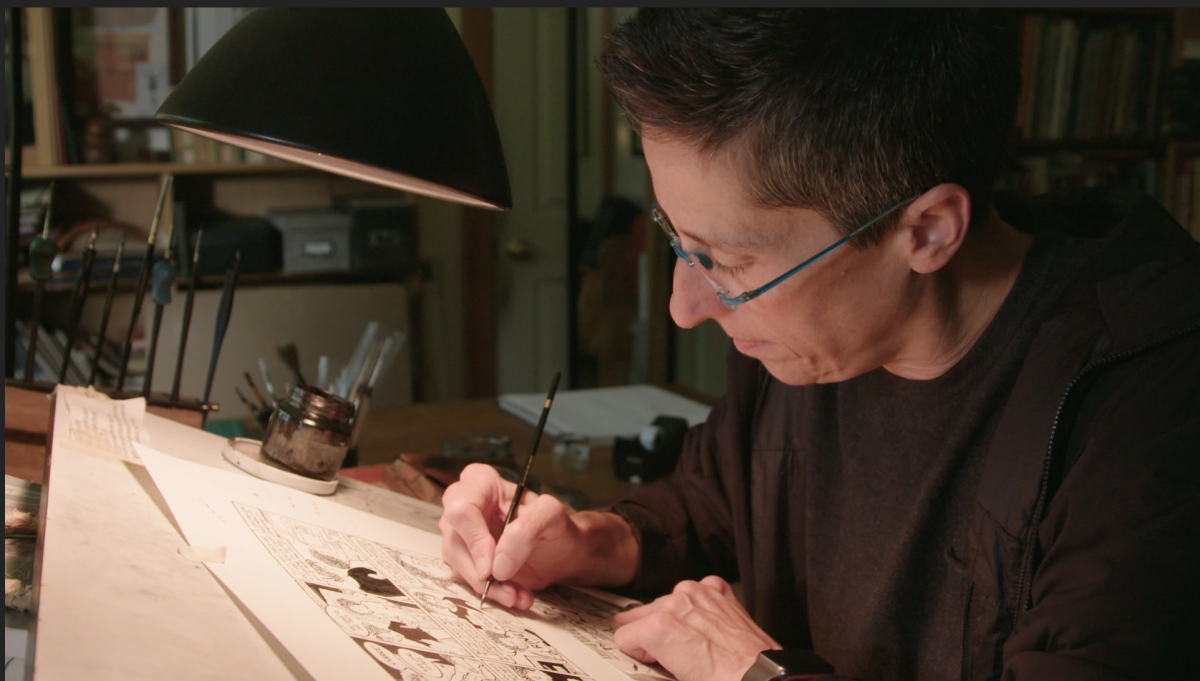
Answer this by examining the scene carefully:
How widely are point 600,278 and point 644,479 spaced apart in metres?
2.64

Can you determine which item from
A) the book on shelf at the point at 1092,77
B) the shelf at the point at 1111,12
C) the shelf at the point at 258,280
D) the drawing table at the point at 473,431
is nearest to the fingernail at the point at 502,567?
the drawing table at the point at 473,431

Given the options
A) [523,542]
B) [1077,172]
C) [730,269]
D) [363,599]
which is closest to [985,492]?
[730,269]

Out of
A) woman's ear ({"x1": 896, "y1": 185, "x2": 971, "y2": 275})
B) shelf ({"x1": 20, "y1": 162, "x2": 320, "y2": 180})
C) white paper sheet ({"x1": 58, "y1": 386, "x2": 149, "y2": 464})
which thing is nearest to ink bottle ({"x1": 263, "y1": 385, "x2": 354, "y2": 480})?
white paper sheet ({"x1": 58, "y1": 386, "x2": 149, "y2": 464})

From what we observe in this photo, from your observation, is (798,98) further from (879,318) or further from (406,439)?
(406,439)

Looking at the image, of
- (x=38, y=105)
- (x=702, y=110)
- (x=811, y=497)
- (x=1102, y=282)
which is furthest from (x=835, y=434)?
(x=38, y=105)

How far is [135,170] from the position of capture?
11.2ft

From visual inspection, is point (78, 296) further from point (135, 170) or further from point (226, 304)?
point (135, 170)

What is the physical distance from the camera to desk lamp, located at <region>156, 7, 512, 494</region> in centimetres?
75

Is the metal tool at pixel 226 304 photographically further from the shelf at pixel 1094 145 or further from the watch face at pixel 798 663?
the shelf at pixel 1094 145

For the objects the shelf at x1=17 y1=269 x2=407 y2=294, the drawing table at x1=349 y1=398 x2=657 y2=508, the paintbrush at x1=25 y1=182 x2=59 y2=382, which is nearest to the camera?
the paintbrush at x1=25 y1=182 x2=59 y2=382

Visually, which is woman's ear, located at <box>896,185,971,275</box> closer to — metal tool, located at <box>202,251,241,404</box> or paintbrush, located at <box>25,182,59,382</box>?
metal tool, located at <box>202,251,241,404</box>

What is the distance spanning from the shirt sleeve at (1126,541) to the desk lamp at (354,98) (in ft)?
1.80

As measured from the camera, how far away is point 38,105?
3266mm

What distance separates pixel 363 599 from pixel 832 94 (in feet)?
1.96
